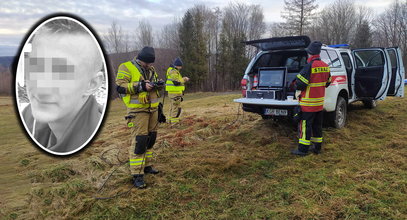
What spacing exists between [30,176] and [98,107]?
3.90 metres

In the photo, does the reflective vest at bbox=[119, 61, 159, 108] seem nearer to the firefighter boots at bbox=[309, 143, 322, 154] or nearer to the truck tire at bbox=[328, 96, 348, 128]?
the firefighter boots at bbox=[309, 143, 322, 154]

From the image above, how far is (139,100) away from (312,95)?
3094mm

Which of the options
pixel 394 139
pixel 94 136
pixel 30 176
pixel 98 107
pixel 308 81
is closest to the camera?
pixel 98 107

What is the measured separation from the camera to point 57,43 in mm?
999

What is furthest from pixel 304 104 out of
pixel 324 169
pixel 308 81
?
pixel 324 169

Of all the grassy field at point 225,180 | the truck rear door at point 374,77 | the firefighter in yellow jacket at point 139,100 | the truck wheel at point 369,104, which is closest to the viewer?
the grassy field at point 225,180

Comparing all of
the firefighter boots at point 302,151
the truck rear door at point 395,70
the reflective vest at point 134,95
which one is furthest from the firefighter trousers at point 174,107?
the truck rear door at point 395,70

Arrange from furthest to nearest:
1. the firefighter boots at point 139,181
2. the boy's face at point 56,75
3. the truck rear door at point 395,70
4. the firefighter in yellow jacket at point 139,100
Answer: the truck rear door at point 395,70 → the firefighter boots at point 139,181 → the firefighter in yellow jacket at point 139,100 → the boy's face at point 56,75

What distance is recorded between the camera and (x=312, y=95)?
4930 millimetres

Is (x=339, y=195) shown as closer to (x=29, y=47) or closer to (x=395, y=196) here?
(x=395, y=196)

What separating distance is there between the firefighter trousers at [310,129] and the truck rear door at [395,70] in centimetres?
384

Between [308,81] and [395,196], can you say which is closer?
[395,196]

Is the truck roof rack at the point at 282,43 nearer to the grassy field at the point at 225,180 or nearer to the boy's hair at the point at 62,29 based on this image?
A: the grassy field at the point at 225,180

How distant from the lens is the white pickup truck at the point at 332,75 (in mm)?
5734
